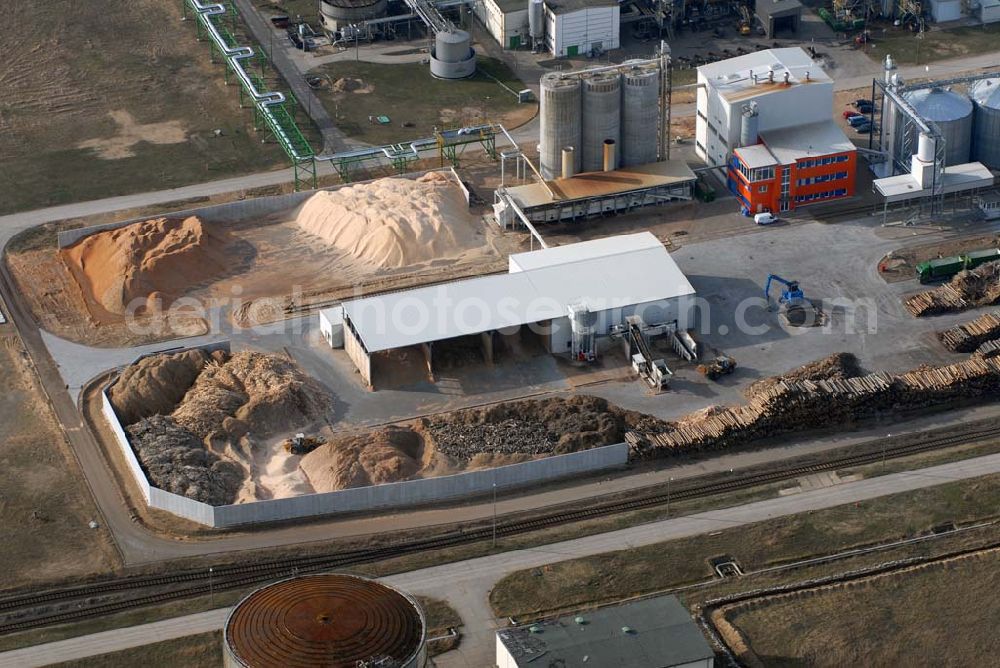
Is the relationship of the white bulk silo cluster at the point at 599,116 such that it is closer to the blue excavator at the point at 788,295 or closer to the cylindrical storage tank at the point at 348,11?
the blue excavator at the point at 788,295

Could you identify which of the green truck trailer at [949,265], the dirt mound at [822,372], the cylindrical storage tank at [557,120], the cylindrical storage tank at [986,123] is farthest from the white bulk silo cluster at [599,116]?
the dirt mound at [822,372]

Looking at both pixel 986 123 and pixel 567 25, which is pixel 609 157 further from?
pixel 986 123

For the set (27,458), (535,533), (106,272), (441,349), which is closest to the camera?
(535,533)

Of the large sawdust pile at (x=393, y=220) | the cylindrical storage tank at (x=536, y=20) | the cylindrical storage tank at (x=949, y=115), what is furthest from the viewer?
the cylindrical storage tank at (x=536, y=20)

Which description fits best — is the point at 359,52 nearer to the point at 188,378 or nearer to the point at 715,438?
the point at 188,378

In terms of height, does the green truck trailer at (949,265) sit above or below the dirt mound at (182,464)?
below

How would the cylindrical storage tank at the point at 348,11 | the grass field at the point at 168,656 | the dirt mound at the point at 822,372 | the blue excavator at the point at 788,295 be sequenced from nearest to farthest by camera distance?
the grass field at the point at 168,656, the dirt mound at the point at 822,372, the blue excavator at the point at 788,295, the cylindrical storage tank at the point at 348,11

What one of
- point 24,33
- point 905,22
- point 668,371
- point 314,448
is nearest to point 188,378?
point 314,448
